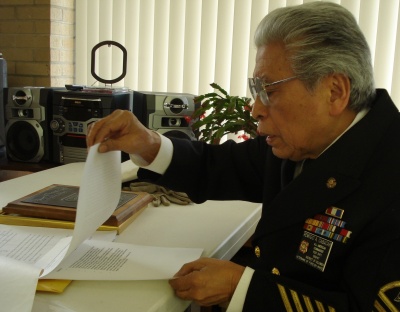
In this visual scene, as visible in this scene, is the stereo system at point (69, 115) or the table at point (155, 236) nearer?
the table at point (155, 236)

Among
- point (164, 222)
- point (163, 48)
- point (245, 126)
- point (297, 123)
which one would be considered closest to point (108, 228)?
point (164, 222)

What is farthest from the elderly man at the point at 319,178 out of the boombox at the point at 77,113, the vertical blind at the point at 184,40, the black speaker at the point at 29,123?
the vertical blind at the point at 184,40

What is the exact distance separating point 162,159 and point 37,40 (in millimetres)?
2001

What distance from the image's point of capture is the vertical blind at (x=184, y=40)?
7.84ft

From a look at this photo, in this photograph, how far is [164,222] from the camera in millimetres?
1155

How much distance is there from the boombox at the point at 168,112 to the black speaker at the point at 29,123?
45cm

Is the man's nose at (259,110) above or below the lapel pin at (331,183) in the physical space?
above

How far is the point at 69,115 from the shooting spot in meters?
2.16

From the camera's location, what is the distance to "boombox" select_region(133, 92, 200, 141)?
7.14 feet

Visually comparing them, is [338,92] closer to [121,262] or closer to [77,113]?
[121,262]

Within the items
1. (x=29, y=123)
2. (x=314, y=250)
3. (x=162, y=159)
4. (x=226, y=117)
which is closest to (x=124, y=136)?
A: (x=162, y=159)

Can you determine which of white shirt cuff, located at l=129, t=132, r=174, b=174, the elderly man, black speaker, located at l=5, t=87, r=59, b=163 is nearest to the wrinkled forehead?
the elderly man

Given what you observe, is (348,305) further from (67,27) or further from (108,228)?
(67,27)

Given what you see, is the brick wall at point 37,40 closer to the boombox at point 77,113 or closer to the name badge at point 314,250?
the boombox at point 77,113
